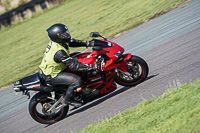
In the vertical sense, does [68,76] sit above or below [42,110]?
above

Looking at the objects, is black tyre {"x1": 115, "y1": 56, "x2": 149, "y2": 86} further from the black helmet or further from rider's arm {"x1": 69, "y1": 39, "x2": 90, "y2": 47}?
the black helmet

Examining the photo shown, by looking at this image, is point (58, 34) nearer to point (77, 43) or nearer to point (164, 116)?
point (77, 43)

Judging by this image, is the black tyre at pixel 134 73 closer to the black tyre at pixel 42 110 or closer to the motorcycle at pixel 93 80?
the motorcycle at pixel 93 80

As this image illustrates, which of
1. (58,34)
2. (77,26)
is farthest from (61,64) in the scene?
(77,26)

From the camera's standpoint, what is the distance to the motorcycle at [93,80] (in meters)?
6.30

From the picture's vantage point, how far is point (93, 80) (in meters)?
6.51

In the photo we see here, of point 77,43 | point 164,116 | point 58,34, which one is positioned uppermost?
point 58,34


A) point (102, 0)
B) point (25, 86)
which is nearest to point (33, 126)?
point (25, 86)

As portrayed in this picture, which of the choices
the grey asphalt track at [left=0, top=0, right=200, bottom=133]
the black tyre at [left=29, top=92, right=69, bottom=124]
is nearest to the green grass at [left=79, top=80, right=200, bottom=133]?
the grey asphalt track at [left=0, top=0, right=200, bottom=133]

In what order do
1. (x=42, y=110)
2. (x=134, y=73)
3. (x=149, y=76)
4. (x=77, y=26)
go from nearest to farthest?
(x=42, y=110) → (x=134, y=73) → (x=149, y=76) → (x=77, y=26)

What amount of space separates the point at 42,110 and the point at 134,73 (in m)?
2.19

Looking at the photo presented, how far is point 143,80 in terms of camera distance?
6785 mm

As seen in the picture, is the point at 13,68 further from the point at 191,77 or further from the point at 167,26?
the point at 191,77

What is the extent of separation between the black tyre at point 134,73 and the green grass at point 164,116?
4.51 feet
